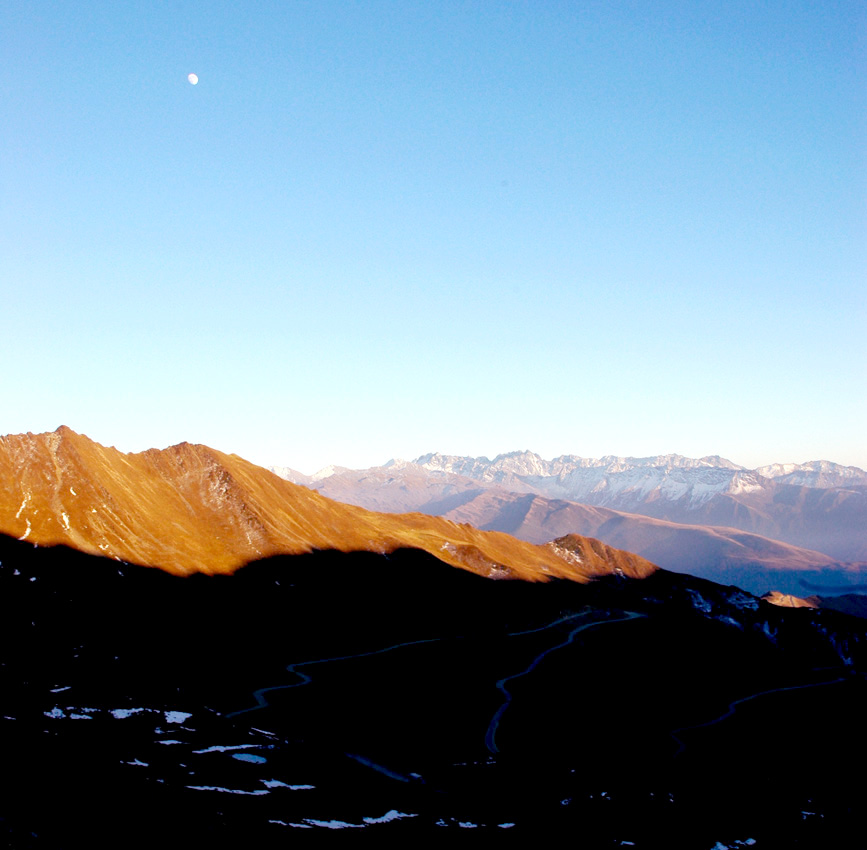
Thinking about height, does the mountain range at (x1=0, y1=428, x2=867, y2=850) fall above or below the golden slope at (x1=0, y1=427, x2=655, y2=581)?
below

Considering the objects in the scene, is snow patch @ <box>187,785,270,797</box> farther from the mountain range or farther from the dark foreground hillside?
the dark foreground hillside

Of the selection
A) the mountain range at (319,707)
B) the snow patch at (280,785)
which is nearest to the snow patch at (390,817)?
the mountain range at (319,707)

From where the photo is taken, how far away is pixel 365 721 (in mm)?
116062

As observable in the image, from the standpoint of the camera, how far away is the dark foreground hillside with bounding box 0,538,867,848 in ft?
212

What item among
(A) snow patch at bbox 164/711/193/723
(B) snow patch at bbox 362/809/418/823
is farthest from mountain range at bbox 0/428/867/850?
(A) snow patch at bbox 164/711/193/723

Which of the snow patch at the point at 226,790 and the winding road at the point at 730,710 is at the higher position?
the snow patch at the point at 226,790

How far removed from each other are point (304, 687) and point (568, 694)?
57414 mm

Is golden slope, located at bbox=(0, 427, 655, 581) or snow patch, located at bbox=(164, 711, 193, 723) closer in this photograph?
snow patch, located at bbox=(164, 711, 193, 723)

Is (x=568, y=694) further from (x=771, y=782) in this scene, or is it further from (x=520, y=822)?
(x=520, y=822)

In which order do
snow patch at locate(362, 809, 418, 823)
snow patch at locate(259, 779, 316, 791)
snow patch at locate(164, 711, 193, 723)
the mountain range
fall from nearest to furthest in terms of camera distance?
the mountain range < snow patch at locate(362, 809, 418, 823) < snow patch at locate(259, 779, 316, 791) < snow patch at locate(164, 711, 193, 723)

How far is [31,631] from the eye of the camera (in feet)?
392

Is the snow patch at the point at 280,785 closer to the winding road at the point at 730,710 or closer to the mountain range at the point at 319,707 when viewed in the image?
the mountain range at the point at 319,707

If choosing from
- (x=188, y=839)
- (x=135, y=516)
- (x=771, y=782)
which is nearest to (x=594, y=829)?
(x=188, y=839)

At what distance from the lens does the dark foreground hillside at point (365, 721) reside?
2542 inches
